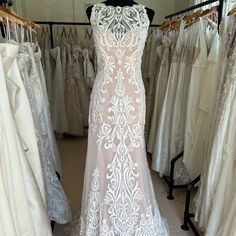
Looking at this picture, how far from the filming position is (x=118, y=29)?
109cm

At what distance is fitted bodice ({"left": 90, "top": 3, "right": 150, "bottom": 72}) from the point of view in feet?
3.56

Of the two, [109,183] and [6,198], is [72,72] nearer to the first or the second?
[109,183]

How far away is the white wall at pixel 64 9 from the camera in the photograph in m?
3.18

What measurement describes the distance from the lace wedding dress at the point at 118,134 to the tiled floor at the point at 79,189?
0.38m

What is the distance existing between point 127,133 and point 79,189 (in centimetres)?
109

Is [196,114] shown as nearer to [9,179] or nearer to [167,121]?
[167,121]

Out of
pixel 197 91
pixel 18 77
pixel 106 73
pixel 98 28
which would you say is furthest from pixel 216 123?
pixel 18 77

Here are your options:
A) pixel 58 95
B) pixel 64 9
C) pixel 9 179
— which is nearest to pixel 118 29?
pixel 9 179

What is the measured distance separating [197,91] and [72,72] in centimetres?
175

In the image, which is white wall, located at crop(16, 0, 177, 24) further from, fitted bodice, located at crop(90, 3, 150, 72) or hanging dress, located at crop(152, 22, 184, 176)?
fitted bodice, located at crop(90, 3, 150, 72)

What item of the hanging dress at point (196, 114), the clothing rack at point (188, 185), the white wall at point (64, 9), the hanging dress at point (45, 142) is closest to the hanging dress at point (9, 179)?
the hanging dress at point (45, 142)

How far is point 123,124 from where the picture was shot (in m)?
1.18

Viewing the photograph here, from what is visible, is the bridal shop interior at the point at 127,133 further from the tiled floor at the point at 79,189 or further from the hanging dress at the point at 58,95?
the hanging dress at the point at 58,95

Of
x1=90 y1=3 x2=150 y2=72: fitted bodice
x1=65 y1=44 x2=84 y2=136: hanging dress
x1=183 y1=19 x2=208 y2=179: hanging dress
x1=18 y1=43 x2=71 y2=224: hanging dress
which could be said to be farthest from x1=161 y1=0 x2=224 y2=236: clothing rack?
x1=65 y1=44 x2=84 y2=136: hanging dress
